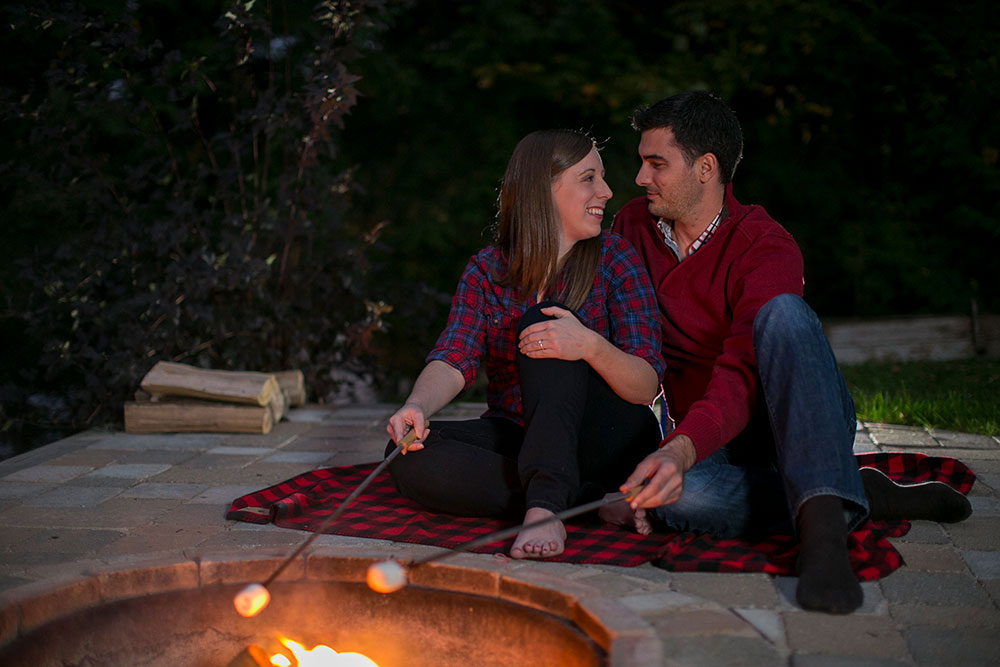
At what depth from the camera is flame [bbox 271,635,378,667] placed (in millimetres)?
1949

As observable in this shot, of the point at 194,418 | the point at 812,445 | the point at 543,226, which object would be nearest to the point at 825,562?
the point at 812,445

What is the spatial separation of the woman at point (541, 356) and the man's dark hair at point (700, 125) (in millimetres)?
251

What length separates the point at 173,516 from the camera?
2811 millimetres

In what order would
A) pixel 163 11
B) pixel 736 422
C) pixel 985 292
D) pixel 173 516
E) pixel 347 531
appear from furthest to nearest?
pixel 985 292 < pixel 163 11 < pixel 173 516 < pixel 347 531 < pixel 736 422

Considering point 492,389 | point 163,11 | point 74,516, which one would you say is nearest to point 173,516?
point 74,516

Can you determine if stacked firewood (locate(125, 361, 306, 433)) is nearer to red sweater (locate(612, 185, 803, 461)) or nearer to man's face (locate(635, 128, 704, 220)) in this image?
red sweater (locate(612, 185, 803, 461))

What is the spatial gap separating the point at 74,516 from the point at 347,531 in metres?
0.84

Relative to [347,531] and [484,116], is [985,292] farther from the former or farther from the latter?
[347,531]

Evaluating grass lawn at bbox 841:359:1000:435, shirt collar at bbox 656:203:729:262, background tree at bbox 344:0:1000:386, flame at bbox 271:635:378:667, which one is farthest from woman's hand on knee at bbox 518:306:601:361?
background tree at bbox 344:0:1000:386

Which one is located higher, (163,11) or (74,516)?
(163,11)

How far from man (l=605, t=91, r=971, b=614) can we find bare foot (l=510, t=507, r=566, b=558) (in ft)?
0.81

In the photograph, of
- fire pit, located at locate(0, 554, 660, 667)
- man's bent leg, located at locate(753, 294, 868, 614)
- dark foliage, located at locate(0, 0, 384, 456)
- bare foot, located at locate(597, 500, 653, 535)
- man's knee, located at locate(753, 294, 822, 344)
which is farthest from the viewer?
dark foliage, located at locate(0, 0, 384, 456)

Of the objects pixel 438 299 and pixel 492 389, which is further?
pixel 438 299

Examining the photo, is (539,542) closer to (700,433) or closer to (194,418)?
(700,433)
